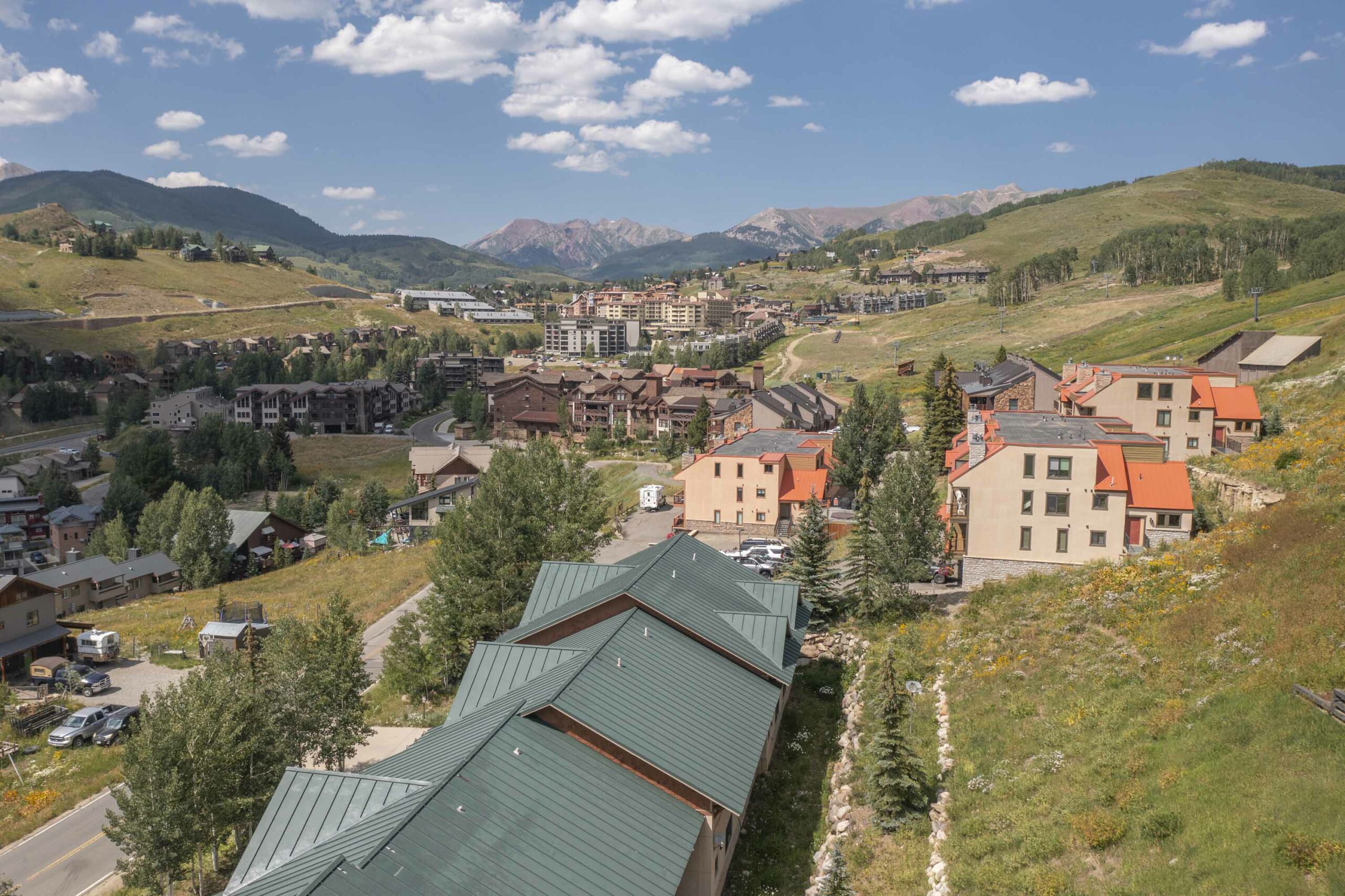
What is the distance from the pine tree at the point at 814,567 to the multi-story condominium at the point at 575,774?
26.7 ft

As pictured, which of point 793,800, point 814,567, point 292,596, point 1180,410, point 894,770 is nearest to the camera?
point 894,770

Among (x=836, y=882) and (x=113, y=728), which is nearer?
(x=836, y=882)

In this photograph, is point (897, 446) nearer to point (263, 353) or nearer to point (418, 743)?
point (418, 743)

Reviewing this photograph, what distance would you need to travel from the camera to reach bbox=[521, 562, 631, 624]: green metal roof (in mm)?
30328

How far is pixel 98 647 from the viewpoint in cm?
4778

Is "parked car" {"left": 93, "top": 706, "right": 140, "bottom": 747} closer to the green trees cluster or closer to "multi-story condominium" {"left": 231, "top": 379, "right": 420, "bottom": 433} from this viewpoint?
the green trees cluster

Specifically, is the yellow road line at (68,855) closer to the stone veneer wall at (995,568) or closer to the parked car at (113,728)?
the parked car at (113,728)

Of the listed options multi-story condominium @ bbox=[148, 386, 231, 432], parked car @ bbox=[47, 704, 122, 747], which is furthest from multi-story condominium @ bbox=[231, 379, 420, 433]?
parked car @ bbox=[47, 704, 122, 747]

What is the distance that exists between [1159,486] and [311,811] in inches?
1563

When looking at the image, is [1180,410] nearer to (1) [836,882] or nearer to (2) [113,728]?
(1) [836,882]

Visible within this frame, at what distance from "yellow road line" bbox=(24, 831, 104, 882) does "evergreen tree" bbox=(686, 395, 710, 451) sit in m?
71.4

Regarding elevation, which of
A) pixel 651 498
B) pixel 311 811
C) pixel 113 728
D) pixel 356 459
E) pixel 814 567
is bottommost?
pixel 356 459

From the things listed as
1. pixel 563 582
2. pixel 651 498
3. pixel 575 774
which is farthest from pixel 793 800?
pixel 651 498

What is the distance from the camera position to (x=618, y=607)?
1057 inches
